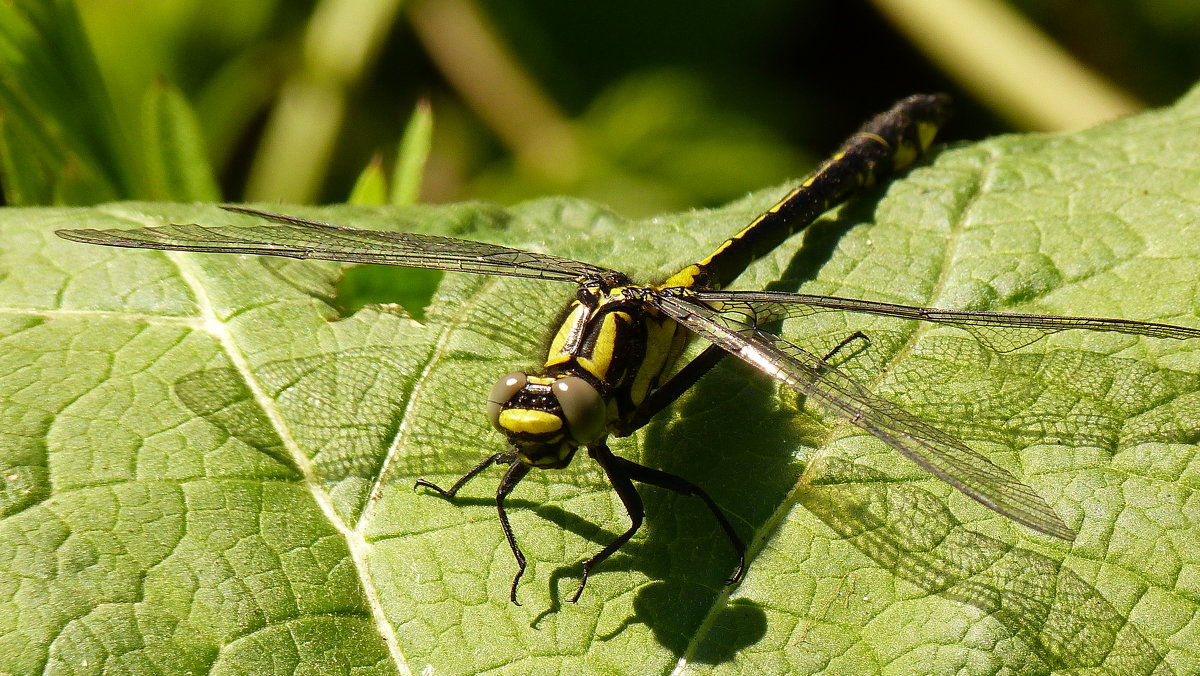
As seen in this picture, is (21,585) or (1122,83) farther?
(1122,83)

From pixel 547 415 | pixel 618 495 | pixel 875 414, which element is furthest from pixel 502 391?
pixel 875 414

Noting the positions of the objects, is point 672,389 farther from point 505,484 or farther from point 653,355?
point 505,484

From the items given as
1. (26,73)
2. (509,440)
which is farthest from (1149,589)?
(26,73)

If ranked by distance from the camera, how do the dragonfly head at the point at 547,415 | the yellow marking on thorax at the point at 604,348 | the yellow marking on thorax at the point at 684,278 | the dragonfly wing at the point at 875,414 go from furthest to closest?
1. the yellow marking on thorax at the point at 684,278
2. the yellow marking on thorax at the point at 604,348
3. the dragonfly head at the point at 547,415
4. the dragonfly wing at the point at 875,414

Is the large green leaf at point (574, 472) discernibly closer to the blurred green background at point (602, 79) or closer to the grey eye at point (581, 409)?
the grey eye at point (581, 409)

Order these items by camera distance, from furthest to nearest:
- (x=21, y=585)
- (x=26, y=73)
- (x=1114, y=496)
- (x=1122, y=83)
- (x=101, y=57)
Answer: (x=1122, y=83)
(x=101, y=57)
(x=26, y=73)
(x=1114, y=496)
(x=21, y=585)

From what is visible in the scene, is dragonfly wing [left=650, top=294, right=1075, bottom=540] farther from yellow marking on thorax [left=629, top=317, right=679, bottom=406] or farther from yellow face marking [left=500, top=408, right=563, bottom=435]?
yellow face marking [left=500, top=408, right=563, bottom=435]

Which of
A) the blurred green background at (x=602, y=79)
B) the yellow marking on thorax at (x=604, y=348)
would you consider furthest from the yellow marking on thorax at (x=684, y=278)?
the blurred green background at (x=602, y=79)

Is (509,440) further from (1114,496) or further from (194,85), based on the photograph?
(194,85)
